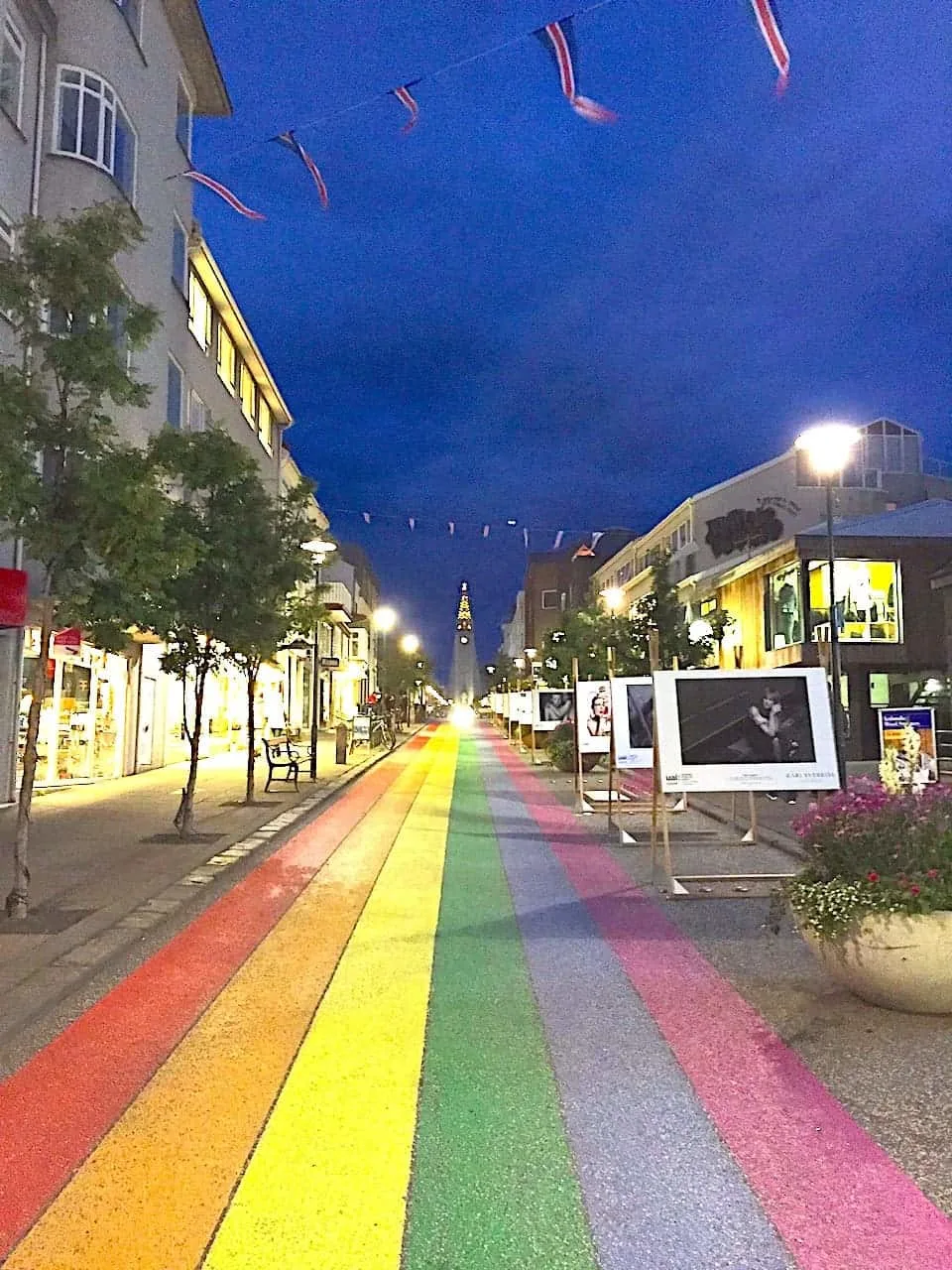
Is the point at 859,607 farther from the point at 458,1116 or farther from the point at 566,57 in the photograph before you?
the point at 458,1116

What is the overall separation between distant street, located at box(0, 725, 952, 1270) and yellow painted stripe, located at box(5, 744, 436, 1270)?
0.05ft

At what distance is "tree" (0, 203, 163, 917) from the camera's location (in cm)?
842

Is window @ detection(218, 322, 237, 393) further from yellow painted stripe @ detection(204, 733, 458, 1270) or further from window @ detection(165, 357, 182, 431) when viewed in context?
yellow painted stripe @ detection(204, 733, 458, 1270)

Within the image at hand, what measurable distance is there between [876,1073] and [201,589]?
38.4 ft

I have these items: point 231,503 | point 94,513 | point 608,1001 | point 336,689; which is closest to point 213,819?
point 231,503

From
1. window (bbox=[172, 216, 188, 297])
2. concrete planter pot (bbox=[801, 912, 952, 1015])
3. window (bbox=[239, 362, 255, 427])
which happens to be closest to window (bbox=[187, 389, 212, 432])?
window (bbox=[172, 216, 188, 297])

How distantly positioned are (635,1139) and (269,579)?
12.5 m

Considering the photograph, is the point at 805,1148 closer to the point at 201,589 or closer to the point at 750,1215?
the point at 750,1215

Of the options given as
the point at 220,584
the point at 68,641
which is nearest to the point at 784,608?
the point at 68,641

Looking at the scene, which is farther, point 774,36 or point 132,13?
point 132,13

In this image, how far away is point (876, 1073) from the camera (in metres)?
4.96

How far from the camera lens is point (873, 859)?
5.76 meters

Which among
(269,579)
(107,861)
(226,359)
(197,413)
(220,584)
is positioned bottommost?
(107,861)

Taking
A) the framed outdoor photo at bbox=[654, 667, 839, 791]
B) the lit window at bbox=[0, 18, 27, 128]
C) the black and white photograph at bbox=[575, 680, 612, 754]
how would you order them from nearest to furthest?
the framed outdoor photo at bbox=[654, 667, 839, 791] → the lit window at bbox=[0, 18, 27, 128] → the black and white photograph at bbox=[575, 680, 612, 754]
